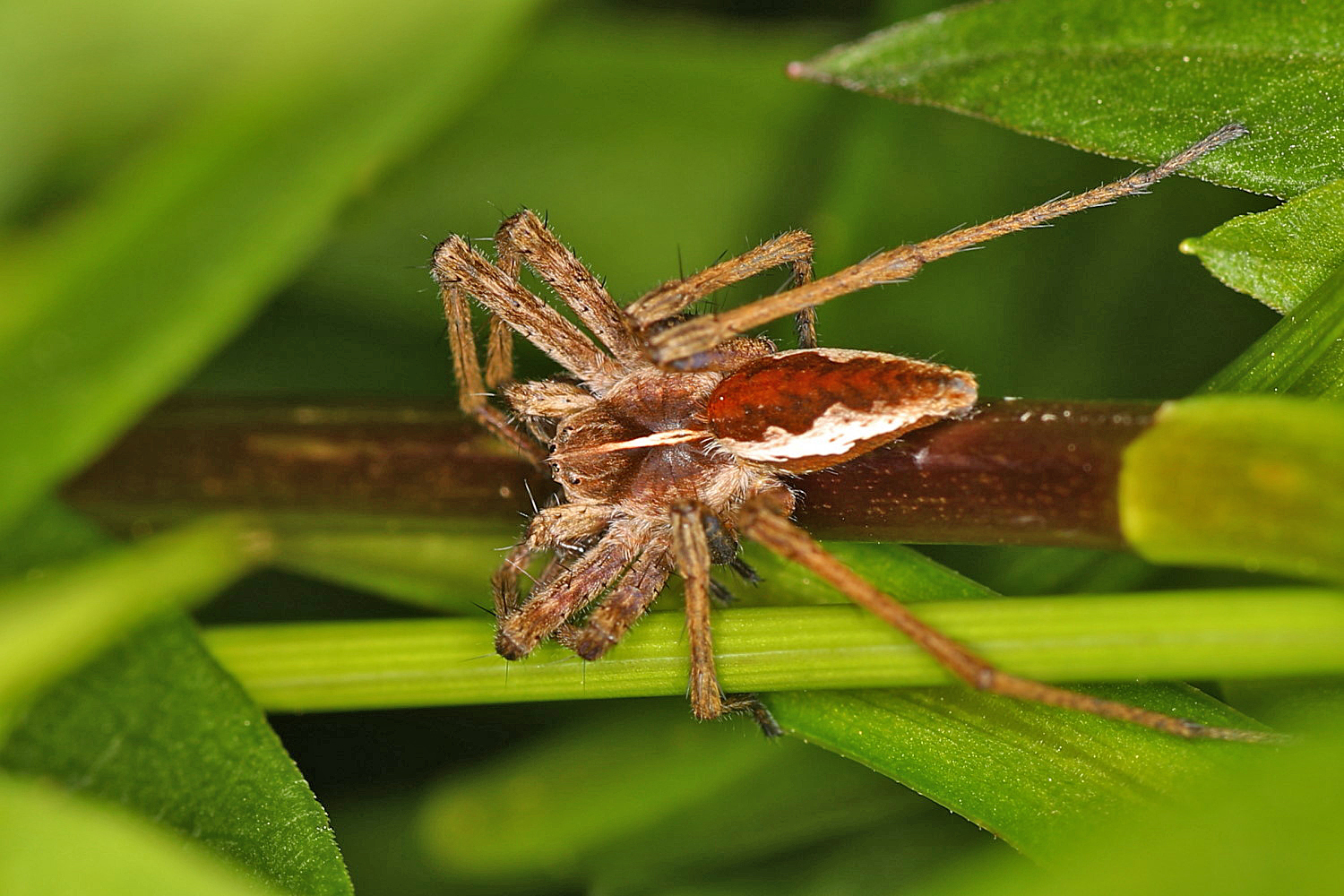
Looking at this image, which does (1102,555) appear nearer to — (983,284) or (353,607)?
(983,284)

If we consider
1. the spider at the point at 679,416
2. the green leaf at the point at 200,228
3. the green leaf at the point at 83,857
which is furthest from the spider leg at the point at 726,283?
the green leaf at the point at 83,857

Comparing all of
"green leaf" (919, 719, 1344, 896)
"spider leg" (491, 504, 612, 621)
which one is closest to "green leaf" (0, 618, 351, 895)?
"spider leg" (491, 504, 612, 621)

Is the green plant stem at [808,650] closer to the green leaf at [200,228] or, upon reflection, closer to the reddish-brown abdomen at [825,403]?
the reddish-brown abdomen at [825,403]

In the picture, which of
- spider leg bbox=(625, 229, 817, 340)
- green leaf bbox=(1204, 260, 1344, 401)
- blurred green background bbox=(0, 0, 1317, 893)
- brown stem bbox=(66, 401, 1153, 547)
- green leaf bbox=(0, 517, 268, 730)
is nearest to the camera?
green leaf bbox=(1204, 260, 1344, 401)

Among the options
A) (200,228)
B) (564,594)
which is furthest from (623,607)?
(200,228)

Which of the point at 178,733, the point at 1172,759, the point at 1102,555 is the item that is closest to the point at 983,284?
A: the point at 1102,555

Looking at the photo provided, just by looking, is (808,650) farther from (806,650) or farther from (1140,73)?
(1140,73)

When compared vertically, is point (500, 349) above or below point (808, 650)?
above

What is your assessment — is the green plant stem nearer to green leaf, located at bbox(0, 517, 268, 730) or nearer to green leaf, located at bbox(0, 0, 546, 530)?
green leaf, located at bbox(0, 517, 268, 730)
